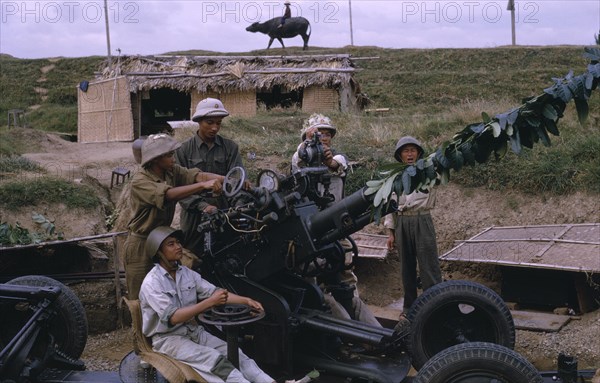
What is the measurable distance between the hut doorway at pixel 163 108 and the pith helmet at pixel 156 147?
58.8 feet

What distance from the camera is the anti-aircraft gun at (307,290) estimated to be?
4.96 metres

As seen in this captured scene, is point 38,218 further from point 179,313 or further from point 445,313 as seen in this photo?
point 445,313

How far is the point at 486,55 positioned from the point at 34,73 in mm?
21474

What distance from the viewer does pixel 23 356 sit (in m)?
4.89

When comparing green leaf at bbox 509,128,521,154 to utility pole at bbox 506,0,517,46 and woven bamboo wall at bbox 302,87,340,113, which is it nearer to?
woven bamboo wall at bbox 302,87,340,113

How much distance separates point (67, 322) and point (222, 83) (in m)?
15.2

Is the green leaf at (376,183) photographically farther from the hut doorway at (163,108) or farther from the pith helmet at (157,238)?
the hut doorway at (163,108)

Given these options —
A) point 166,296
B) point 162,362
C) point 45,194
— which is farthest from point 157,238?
point 45,194

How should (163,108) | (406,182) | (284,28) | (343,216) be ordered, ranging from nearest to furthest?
(406,182) → (343,216) → (163,108) → (284,28)

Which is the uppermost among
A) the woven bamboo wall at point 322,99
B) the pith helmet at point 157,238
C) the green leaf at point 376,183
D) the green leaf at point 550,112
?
the woven bamboo wall at point 322,99

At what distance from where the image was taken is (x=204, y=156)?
20.1 ft

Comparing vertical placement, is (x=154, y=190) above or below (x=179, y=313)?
above

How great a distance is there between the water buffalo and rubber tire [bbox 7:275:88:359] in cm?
2969

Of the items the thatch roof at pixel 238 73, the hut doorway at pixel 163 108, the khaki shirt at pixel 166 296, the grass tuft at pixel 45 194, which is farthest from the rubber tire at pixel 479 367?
the hut doorway at pixel 163 108
